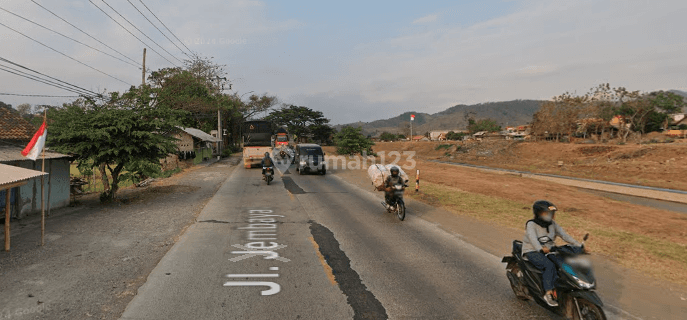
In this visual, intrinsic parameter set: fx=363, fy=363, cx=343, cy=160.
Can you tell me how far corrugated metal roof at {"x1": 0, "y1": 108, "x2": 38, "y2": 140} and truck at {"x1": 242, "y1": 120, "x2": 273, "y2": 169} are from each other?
17232 mm

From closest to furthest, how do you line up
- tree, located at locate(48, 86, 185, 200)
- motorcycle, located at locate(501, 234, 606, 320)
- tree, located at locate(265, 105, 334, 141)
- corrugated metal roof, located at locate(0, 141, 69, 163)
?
motorcycle, located at locate(501, 234, 606, 320) < corrugated metal roof, located at locate(0, 141, 69, 163) < tree, located at locate(48, 86, 185, 200) < tree, located at locate(265, 105, 334, 141)

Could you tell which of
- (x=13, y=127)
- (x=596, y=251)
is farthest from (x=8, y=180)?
(x=596, y=251)

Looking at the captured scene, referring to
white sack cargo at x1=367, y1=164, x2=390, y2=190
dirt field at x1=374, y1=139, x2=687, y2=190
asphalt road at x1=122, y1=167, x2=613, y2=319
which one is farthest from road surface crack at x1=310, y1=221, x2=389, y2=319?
dirt field at x1=374, y1=139, x2=687, y2=190

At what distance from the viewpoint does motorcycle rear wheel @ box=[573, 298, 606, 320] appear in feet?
13.6

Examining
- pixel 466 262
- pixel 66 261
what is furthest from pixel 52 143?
pixel 466 262

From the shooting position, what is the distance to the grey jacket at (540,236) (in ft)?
16.7

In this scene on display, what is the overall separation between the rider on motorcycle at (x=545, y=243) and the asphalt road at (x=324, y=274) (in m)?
0.68

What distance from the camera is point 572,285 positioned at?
4.38 metres

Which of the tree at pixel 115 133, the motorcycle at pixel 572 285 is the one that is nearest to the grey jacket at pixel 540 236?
the motorcycle at pixel 572 285

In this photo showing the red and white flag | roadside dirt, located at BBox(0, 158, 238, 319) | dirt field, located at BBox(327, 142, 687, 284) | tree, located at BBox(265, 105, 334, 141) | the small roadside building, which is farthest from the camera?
tree, located at BBox(265, 105, 334, 141)

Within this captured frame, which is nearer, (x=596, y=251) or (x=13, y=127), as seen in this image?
(x=596, y=251)

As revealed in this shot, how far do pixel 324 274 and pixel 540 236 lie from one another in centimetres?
368

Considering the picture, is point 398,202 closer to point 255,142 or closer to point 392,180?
point 392,180

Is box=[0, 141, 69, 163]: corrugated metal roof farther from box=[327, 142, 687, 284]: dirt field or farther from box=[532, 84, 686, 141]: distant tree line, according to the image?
box=[532, 84, 686, 141]: distant tree line
